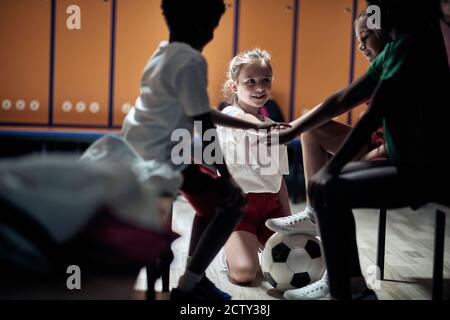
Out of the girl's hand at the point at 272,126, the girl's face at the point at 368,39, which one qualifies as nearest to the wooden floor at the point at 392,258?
the girl's hand at the point at 272,126

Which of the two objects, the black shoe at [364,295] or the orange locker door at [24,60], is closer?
the black shoe at [364,295]

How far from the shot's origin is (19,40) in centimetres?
516

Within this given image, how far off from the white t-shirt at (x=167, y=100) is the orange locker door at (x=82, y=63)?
11.5 feet

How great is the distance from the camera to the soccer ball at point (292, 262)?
236cm

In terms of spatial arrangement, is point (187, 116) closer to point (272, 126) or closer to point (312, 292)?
point (272, 126)

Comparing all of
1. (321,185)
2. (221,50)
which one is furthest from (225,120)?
(221,50)

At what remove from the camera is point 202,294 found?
1988 millimetres

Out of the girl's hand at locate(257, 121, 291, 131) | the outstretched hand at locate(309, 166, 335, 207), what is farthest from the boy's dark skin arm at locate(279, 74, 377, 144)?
the outstretched hand at locate(309, 166, 335, 207)

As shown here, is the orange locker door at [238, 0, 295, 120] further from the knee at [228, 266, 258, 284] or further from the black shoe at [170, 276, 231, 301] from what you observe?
the black shoe at [170, 276, 231, 301]

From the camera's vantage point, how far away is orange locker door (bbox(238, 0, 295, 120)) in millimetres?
5348

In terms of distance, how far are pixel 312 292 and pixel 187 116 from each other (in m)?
0.80

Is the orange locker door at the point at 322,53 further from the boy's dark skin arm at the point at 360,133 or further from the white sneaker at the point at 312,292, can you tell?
the boy's dark skin arm at the point at 360,133

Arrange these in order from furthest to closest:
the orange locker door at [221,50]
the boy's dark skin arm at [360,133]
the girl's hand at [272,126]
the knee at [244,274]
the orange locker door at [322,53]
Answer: the orange locker door at [322,53]
the orange locker door at [221,50]
the knee at [244,274]
the girl's hand at [272,126]
the boy's dark skin arm at [360,133]
